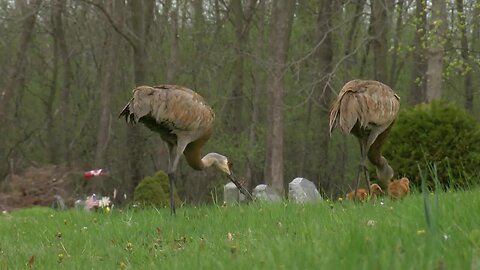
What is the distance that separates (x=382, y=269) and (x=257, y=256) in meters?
0.98

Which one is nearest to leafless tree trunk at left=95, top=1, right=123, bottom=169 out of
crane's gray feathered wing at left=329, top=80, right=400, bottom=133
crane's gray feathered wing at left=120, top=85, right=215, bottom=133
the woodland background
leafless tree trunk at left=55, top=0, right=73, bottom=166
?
the woodland background

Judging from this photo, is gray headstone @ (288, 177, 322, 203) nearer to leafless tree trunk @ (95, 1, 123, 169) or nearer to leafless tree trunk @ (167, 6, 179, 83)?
leafless tree trunk @ (95, 1, 123, 169)

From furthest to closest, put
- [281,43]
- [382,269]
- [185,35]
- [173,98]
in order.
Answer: [185,35], [281,43], [173,98], [382,269]

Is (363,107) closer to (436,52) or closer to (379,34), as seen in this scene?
(436,52)

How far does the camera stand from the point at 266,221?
7.07 meters

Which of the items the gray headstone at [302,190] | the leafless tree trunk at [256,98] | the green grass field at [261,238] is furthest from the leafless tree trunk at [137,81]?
the green grass field at [261,238]

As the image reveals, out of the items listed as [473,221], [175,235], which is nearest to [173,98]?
[175,235]

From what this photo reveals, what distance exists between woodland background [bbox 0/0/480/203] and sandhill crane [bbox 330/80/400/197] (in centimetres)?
1504

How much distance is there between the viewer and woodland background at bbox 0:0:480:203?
27750 mm

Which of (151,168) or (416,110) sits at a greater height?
(416,110)

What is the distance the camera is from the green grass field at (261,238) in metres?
3.33

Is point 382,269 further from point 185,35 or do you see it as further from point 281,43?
point 185,35

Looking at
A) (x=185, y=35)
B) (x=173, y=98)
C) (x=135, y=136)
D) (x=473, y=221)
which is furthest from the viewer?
(x=185, y=35)

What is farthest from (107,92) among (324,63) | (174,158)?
(174,158)
